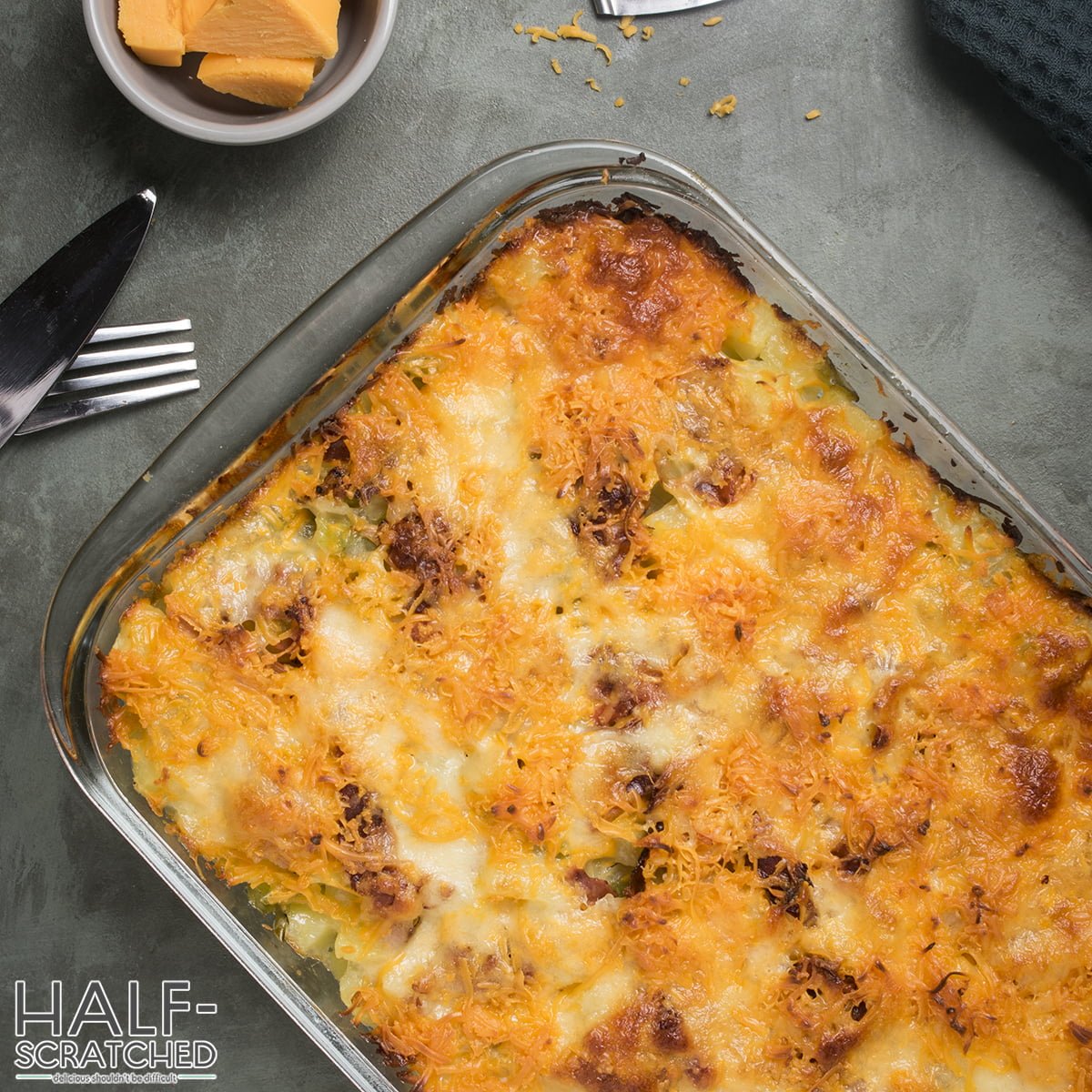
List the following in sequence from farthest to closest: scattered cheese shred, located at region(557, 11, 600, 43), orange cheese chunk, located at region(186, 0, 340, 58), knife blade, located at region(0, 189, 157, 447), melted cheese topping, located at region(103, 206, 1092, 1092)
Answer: scattered cheese shred, located at region(557, 11, 600, 43) → knife blade, located at region(0, 189, 157, 447) → orange cheese chunk, located at region(186, 0, 340, 58) → melted cheese topping, located at region(103, 206, 1092, 1092)

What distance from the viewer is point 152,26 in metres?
1.80

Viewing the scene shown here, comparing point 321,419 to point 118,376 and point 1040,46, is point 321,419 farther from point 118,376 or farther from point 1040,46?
point 1040,46

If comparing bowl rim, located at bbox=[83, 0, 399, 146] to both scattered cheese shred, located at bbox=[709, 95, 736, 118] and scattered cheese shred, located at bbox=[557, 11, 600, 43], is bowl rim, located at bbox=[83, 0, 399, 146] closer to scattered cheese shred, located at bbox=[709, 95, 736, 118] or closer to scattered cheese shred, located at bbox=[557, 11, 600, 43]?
scattered cheese shred, located at bbox=[557, 11, 600, 43]

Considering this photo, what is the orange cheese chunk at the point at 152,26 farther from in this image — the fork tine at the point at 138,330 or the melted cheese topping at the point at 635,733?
the melted cheese topping at the point at 635,733

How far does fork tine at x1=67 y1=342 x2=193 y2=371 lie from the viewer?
6.50ft

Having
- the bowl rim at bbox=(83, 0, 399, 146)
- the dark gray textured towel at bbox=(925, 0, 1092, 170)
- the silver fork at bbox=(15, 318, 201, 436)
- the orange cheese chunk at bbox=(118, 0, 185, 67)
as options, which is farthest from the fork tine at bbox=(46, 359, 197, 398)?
the dark gray textured towel at bbox=(925, 0, 1092, 170)

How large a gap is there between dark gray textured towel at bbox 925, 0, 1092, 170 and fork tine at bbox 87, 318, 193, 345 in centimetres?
158

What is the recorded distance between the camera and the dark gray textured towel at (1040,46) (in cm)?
191

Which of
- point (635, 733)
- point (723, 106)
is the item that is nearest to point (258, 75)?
point (723, 106)

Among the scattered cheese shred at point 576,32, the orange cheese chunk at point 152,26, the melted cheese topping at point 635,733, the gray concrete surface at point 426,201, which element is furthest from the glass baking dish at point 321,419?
the orange cheese chunk at point 152,26

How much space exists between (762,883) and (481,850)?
448 mm

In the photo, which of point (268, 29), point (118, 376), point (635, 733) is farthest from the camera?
point (118, 376)

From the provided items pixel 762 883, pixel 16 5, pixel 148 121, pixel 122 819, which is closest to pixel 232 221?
pixel 148 121

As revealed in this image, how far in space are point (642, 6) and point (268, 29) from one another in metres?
0.73
